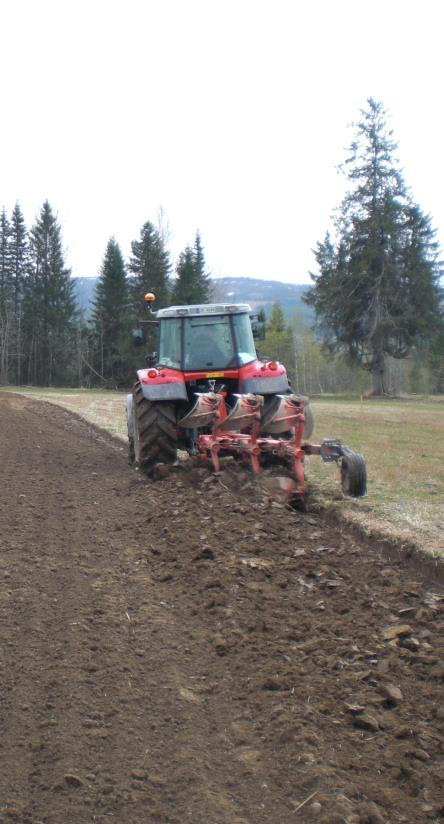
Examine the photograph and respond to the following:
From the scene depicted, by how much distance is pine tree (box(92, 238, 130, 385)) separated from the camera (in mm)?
53906

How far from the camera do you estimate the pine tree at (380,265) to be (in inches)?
1559

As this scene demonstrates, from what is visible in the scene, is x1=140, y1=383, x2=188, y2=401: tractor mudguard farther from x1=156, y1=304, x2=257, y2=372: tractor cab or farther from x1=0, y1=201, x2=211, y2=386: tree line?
x1=0, y1=201, x2=211, y2=386: tree line

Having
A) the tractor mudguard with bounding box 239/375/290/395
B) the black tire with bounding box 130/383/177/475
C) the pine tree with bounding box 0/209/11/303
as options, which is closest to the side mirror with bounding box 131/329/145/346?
the black tire with bounding box 130/383/177/475

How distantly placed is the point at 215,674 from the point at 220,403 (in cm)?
525

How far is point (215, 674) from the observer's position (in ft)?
13.4

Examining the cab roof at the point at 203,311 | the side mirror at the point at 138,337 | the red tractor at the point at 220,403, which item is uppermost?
the cab roof at the point at 203,311

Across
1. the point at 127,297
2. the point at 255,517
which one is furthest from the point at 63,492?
the point at 127,297

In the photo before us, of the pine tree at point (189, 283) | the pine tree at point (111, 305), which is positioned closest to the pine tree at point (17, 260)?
the pine tree at point (111, 305)

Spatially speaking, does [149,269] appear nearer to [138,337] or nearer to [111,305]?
[111,305]

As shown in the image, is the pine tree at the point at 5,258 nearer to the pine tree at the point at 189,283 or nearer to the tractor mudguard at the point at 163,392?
the pine tree at the point at 189,283

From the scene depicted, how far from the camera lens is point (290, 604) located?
202 inches

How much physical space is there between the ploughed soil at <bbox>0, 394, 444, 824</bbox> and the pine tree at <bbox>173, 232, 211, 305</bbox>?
46.3 meters

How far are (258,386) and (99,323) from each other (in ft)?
150

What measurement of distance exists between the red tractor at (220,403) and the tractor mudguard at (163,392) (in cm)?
1
